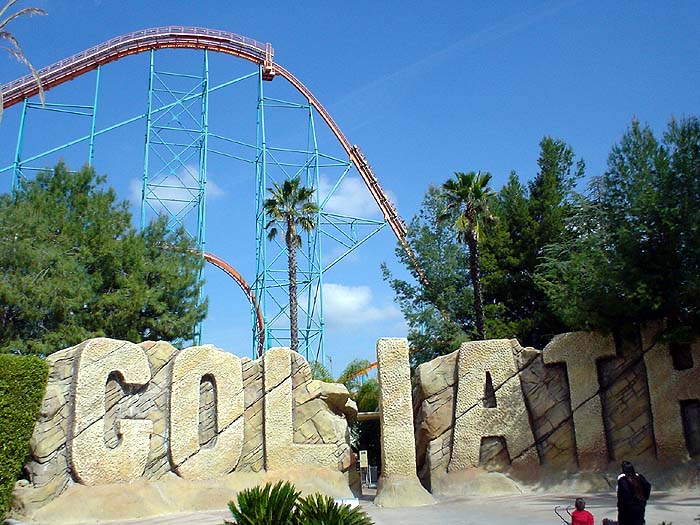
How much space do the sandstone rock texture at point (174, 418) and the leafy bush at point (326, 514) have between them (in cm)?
714

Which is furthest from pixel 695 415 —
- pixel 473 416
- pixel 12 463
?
pixel 12 463

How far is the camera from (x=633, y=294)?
13.5m

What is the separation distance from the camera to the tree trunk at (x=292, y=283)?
71.5 ft

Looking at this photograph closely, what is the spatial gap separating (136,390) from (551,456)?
28.3 ft

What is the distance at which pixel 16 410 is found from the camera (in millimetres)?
11586

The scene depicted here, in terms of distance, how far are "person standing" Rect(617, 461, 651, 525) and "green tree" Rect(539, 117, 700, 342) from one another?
6881 mm

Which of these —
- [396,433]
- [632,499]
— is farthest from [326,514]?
[396,433]

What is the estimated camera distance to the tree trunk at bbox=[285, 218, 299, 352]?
21781mm

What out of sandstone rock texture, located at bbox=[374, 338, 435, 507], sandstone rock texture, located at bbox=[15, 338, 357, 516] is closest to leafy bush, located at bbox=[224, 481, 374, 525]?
sandstone rock texture, located at bbox=[15, 338, 357, 516]

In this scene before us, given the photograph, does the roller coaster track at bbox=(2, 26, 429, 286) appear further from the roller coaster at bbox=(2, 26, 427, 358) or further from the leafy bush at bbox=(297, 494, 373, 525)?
the leafy bush at bbox=(297, 494, 373, 525)

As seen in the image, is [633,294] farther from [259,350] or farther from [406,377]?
[259,350]

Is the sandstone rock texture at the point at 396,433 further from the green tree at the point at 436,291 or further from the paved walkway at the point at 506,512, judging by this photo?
the green tree at the point at 436,291

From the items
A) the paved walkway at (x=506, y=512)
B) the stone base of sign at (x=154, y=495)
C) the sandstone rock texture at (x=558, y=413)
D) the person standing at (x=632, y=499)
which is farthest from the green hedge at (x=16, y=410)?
the person standing at (x=632, y=499)

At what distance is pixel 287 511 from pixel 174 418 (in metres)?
7.17
